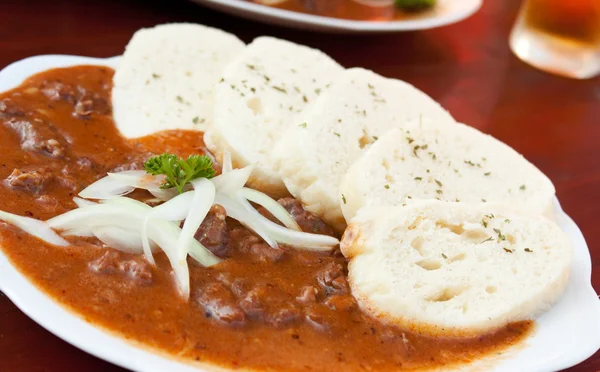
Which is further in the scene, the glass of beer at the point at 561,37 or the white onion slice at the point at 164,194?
the glass of beer at the point at 561,37

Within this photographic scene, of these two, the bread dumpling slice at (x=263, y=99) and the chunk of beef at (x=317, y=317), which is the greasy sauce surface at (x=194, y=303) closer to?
the chunk of beef at (x=317, y=317)

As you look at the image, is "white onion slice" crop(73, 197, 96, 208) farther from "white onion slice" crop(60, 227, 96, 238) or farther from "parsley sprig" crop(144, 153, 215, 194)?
"parsley sprig" crop(144, 153, 215, 194)

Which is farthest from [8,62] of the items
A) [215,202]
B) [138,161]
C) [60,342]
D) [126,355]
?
[126,355]

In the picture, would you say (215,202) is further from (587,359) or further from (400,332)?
(587,359)

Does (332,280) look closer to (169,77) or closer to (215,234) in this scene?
(215,234)

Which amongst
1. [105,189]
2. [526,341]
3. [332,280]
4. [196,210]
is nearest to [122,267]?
[196,210]

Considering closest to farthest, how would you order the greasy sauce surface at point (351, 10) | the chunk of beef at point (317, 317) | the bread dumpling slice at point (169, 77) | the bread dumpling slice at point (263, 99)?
1. the chunk of beef at point (317, 317)
2. the bread dumpling slice at point (263, 99)
3. the bread dumpling slice at point (169, 77)
4. the greasy sauce surface at point (351, 10)

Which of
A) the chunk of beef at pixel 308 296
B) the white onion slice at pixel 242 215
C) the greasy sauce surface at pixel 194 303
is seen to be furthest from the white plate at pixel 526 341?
the white onion slice at pixel 242 215

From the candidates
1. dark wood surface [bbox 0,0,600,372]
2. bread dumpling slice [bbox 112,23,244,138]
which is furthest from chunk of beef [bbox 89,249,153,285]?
dark wood surface [bbox 0,0,600,372]
